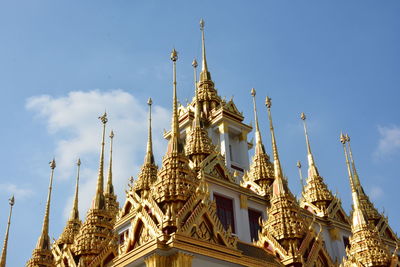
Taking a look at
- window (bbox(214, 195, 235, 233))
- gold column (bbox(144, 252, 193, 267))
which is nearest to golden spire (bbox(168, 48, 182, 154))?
gold column (bbox(144, 252, 193, 267))

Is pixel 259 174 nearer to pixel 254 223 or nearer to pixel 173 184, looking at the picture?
pixel 254 223

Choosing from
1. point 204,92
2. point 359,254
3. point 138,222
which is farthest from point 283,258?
point 204,92

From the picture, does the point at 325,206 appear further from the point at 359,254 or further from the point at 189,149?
the point at 359,254

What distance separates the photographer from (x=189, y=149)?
81.5 ft

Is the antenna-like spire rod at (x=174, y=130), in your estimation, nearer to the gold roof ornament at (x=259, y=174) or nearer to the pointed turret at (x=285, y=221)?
the pointed turret at (x=285, y=221)


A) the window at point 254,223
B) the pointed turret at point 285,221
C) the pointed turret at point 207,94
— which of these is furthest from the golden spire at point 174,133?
the pointed turret at point 207,94

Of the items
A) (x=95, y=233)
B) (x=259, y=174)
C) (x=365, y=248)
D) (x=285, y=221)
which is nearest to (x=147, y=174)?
(x=259, y=174)

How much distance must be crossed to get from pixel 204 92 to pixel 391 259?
17619mm

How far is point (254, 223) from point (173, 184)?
A: 34.1 ft

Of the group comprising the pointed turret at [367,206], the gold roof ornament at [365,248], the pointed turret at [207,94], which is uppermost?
the pointed turret at [207,94]

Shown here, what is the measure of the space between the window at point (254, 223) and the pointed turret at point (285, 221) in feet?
16.3

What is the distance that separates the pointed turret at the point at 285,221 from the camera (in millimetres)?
17703

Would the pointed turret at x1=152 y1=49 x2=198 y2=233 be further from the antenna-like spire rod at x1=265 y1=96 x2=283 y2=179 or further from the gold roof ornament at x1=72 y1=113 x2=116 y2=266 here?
the antenna-like spire rod at x1=265 y1=96 x2=283 y2=179

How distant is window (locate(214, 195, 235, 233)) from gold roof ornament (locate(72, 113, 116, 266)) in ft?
17.0
